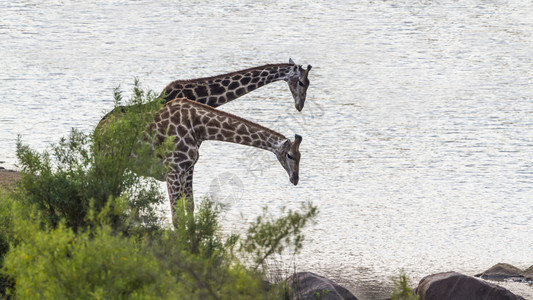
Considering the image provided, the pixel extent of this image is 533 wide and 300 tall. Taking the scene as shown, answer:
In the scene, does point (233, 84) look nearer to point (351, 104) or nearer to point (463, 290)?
point (463, 290)

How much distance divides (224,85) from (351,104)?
6134 millimetres

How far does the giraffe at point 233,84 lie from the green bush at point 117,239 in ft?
6.16

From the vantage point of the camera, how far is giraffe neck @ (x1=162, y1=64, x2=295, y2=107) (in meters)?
11.7

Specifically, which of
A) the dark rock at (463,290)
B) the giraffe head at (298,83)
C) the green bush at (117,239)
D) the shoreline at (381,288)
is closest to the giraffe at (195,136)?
the green bush at (117,239)

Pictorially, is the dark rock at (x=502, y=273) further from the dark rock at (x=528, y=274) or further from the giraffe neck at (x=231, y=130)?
the giraffe neck at (x=231, y=130)

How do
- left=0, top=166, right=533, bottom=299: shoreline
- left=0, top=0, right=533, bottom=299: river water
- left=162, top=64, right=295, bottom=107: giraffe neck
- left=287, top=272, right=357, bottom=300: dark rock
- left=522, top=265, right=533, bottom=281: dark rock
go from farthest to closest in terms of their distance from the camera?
1. left=0, top=0, right=533, bottom=299: river water
2. left=162, top=64, right=295, bottom=107: giraffe neck
3. left=522, top=265, right=533, bottom=281: dark rock
4. left=0, top=166, right=533, bottom=299: shoreline
5. left=287, top=272, right=357, bottom=300: dark rock

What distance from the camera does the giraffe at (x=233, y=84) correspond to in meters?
11.7

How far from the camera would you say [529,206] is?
41.8 ft

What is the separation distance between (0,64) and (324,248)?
12.0 m

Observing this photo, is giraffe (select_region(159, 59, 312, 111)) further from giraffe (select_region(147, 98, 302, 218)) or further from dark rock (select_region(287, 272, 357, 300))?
dark rock (select_region(287, 272, 357, 300))

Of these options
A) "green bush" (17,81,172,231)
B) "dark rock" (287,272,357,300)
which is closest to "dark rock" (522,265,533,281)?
"dark rock" (287,272,357,300)

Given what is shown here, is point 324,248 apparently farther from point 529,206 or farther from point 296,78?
point 529,206

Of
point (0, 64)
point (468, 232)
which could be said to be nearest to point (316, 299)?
point (468, 232)

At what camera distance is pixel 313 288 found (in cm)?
888
